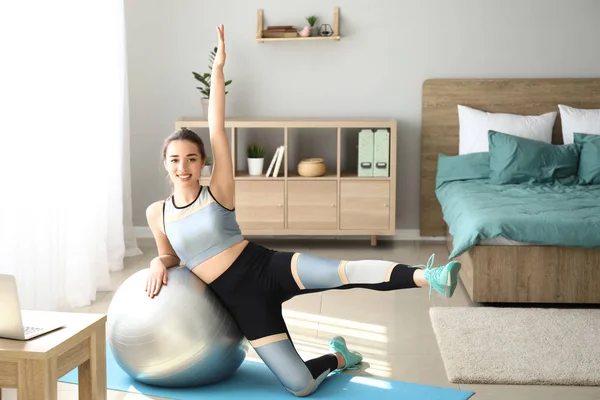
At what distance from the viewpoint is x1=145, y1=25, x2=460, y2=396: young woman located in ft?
10.2

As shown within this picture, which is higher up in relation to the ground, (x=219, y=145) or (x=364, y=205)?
(x=219, y=145)

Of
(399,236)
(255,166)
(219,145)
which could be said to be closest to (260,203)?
(255,166)

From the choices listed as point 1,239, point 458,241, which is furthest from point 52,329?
point 458,241

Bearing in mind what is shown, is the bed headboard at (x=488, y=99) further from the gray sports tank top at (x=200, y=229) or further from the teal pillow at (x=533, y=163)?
the gray sports tank top at (x=200, y=229)

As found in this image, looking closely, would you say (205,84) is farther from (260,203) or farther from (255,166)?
(260,203)

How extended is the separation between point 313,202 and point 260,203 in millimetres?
351

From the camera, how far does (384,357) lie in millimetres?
3643

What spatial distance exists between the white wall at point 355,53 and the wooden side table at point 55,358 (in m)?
3.36

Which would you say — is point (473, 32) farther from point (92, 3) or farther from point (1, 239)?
point (1, 239)

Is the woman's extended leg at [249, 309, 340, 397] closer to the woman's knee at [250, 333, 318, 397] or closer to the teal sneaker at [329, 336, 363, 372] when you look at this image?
the woman's knee at [250, 333, 318, 397]

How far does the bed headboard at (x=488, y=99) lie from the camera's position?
19.1 feet

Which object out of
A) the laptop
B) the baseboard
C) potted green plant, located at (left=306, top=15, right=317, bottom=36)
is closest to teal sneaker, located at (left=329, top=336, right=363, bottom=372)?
the laptop

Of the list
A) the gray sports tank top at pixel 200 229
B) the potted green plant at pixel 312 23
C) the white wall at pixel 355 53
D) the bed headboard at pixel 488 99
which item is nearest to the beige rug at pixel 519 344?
the gray sports tank top at pixel 200 229

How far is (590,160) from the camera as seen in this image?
528 cm
